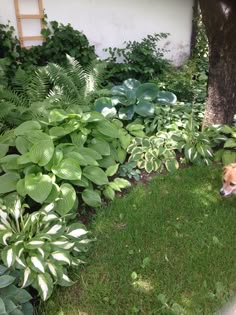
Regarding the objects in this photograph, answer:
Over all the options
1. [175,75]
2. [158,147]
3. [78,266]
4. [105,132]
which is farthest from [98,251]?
[175,75]

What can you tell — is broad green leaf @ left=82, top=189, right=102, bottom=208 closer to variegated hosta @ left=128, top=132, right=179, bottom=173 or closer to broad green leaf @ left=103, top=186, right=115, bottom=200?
broad green leaf @ left=103, top=186, right=115, bottom=200

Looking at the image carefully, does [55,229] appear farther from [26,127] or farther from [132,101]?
[132,101]

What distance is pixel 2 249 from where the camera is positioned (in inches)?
80.2

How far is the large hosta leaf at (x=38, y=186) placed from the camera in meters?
2.41

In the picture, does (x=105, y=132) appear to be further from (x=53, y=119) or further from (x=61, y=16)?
(x=61, y=16)

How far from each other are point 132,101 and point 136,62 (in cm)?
231

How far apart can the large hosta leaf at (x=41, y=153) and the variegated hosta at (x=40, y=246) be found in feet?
1.50

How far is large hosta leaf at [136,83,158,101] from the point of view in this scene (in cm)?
393

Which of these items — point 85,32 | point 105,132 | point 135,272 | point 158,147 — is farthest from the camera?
point 85,32

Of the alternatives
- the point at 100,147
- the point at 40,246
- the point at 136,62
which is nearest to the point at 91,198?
the point at 100,147

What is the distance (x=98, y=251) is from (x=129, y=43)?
492cm

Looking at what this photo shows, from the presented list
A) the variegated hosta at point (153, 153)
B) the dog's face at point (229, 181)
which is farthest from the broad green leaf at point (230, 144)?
the dog's face at point (229, 181)

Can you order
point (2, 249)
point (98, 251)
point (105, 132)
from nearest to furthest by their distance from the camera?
point (2, 249)
point (98, 251)
point (105, 132)

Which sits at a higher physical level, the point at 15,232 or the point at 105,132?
the point at 105,132
